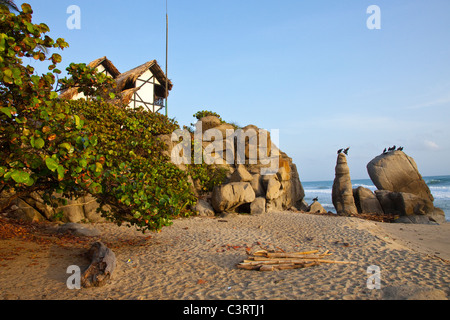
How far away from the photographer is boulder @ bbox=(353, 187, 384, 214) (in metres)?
20.5

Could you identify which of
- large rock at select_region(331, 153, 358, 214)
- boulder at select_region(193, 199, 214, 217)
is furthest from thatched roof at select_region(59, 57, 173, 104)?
large rock at select_region(331, 153, 358, 214)

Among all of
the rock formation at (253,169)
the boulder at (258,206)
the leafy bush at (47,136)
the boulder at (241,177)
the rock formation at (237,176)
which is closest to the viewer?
the leafy bush at (47,136)

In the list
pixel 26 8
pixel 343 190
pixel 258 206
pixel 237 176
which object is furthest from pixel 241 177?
pixel 26 8

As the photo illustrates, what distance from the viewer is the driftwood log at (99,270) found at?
5.61m

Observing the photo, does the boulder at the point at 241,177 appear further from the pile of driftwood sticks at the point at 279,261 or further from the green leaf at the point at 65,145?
the green leaf at the point at 65,145

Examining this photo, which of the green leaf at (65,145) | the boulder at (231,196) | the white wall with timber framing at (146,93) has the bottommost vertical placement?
the boulder at (231,196)

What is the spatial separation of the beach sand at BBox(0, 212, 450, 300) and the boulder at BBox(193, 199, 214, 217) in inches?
138

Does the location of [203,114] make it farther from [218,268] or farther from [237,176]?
[218,268]

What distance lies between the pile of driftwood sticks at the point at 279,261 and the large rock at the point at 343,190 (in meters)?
13.7

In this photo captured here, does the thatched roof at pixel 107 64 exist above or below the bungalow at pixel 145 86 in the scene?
above

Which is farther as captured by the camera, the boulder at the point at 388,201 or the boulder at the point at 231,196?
the boulder at the point at 388,201

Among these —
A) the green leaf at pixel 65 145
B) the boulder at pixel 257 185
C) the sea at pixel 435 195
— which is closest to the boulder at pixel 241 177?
the boulder at pixel 257 185

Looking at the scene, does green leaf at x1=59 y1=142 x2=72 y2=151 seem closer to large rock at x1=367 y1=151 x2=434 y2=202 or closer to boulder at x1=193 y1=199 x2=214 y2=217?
boulder at x1=193 y1=199 x2=214 y2=217
